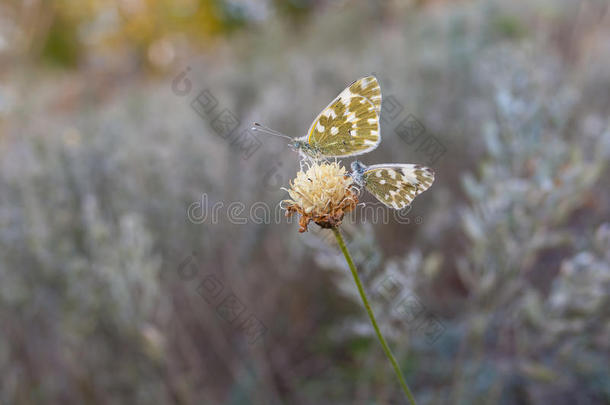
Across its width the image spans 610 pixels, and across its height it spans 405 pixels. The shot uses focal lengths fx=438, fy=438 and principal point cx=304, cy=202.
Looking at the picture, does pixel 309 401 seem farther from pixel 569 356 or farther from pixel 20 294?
pixel 20 294

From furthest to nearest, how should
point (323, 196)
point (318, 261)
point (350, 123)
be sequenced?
1. point (318, 261)
2. point (350, 123)
3. point (323, 196)

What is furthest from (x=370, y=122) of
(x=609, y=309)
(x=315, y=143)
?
(x=609, y=309)

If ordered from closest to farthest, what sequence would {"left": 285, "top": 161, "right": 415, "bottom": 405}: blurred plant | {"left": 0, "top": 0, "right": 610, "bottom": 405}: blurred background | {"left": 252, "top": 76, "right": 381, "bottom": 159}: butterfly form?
{"left": 285, "top": 161, "right": 415, "bottom": 405}: blurred plant < {"left": 252, "top": 76, "right": 381, "bottom": 159}: butterfly < {"left": 0, "top": 0, "right": 610, "bottom": 405}: blurred background

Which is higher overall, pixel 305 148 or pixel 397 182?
pixel 305 148

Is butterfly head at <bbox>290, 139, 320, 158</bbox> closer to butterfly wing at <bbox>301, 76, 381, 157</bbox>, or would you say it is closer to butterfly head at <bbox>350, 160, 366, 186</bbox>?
butterfly wing at <bbox>301, 76, 381, 157</bbox>

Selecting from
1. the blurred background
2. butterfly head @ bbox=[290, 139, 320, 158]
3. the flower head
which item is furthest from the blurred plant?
the blurred background

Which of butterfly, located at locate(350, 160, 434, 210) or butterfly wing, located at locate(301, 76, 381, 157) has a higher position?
butterfly wing, located at locate(301, 76, 381, 157)

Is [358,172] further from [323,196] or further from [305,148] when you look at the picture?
[305,148]

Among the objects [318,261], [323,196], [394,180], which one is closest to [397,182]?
[394,180]
